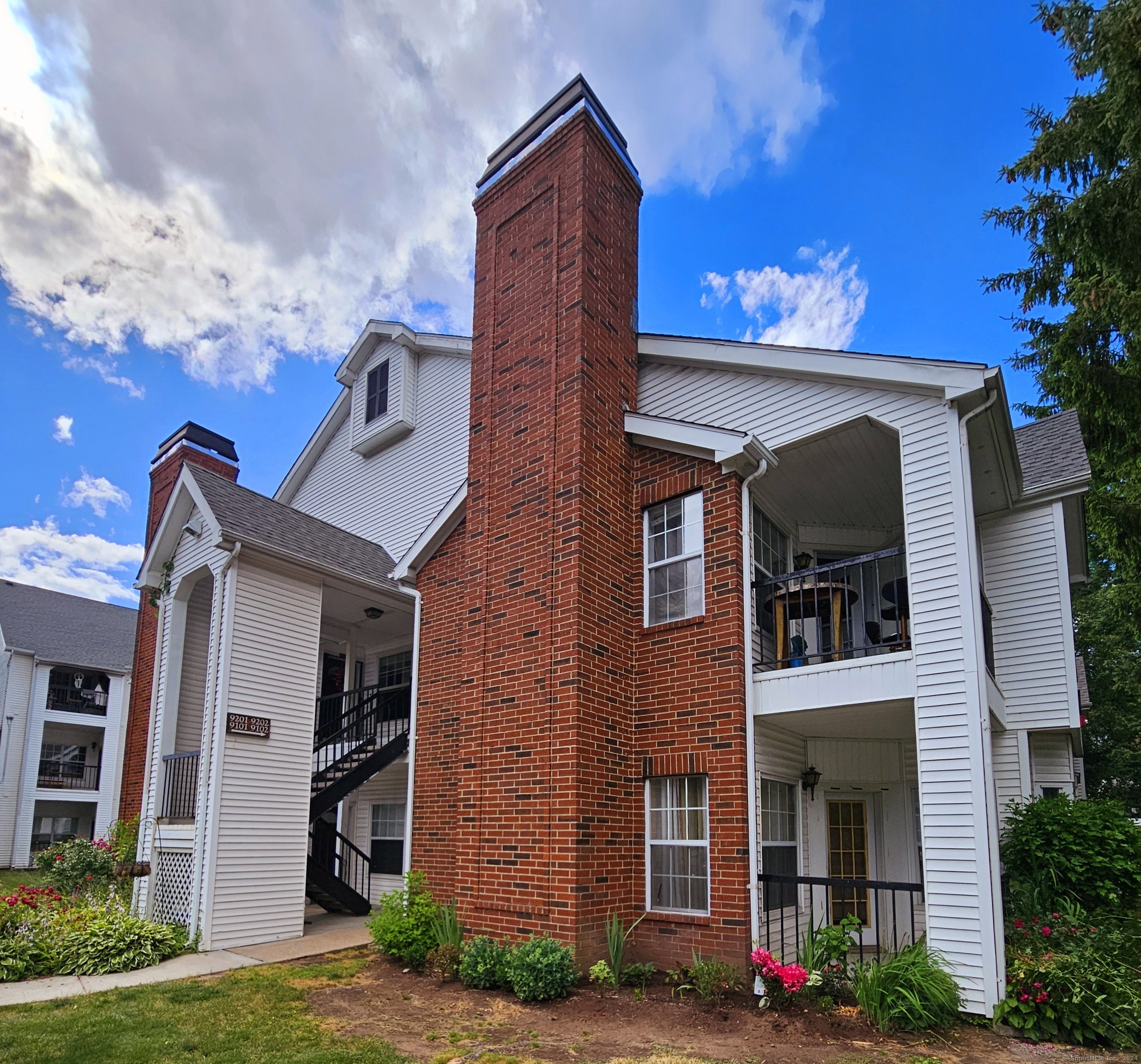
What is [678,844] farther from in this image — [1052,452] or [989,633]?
[1052,452]

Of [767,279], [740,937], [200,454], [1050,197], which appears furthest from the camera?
[767,279]

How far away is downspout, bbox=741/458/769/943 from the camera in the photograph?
8648mm

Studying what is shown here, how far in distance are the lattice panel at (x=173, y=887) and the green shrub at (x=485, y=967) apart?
4.40 meters

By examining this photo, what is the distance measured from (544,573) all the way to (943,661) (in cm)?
439

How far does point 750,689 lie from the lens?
927 centimetres

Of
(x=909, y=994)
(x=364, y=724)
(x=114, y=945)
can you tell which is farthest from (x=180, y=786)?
(x=909, y=994)

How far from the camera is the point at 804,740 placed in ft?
35.8

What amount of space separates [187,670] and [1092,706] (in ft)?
92.9

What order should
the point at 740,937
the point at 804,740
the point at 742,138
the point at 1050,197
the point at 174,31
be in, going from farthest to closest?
the point at 742,138
the point at 174,31
the point at 804,740
the point at 1050,197
the point at 740,937

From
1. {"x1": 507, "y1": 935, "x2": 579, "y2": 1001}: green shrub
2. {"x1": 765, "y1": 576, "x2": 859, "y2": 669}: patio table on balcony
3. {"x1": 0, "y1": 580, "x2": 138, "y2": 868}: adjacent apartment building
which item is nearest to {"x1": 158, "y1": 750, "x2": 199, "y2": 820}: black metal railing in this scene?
{"x1": 507, "y1": 935, "x2": 579, "y2": 1001}: green shrub

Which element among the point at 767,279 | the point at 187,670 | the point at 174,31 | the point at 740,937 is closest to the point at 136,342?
the point at 174,31

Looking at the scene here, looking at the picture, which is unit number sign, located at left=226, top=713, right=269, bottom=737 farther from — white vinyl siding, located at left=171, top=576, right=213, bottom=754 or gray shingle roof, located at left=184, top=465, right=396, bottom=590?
gray shingle roof, located at left=184, top=465, right=396, bottom=590

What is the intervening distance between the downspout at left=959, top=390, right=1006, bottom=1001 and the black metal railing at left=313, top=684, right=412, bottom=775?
29.9 feet

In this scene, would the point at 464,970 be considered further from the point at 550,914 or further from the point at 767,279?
the point at 767,279
